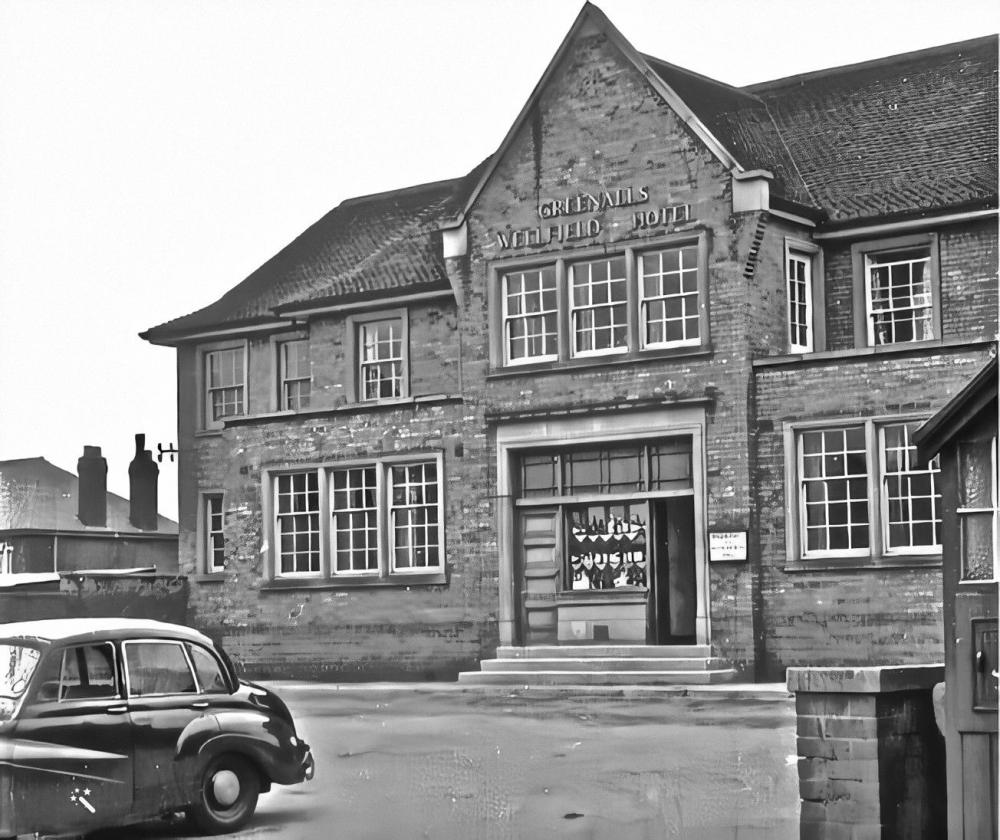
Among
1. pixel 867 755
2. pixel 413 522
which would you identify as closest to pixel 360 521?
pixel 413 522

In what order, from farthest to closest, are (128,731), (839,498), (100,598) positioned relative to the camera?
(839,498), (100,598), (128,731)

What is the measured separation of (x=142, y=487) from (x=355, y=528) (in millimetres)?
6633

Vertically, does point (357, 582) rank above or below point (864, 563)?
below

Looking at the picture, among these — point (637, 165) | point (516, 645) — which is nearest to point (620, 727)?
point (516, 645)

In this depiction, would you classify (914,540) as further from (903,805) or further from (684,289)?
(903,805)

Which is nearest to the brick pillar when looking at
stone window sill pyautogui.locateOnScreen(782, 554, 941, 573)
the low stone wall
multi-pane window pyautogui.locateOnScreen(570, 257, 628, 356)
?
the low stone wall

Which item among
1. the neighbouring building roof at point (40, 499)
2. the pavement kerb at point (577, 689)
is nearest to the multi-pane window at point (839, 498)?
the pavement kerb at point (577, 689)

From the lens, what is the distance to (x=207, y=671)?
11219mm

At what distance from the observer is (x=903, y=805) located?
9.82m

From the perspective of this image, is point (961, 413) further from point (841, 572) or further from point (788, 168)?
point (788, 168)

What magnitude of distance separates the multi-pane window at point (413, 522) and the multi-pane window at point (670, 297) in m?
3.02

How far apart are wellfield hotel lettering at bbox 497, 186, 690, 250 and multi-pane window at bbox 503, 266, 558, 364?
0.38 meters

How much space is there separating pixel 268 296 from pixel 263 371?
0.86m

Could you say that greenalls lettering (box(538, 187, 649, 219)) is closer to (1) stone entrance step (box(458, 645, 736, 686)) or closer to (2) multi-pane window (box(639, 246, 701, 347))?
(2) multi-pane window (box(639, 246, 701, 347))
